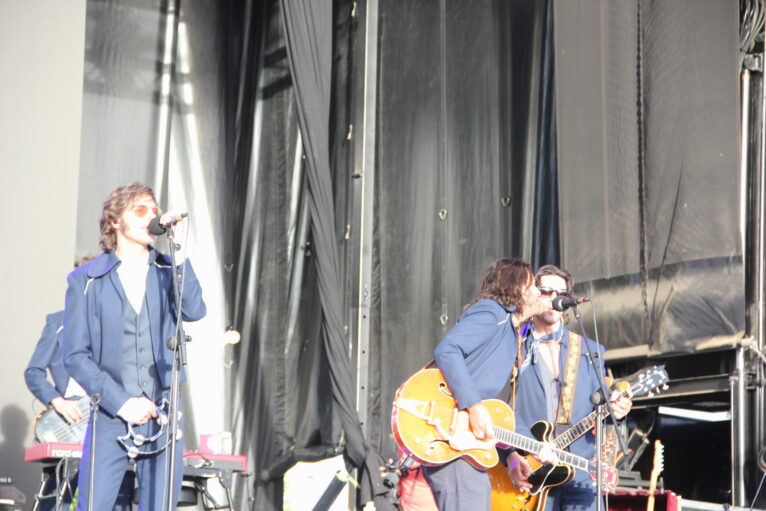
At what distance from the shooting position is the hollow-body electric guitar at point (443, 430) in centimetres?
470

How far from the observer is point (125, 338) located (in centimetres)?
438

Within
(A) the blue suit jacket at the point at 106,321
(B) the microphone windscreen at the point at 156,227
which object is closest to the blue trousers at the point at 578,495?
(A) the blue suit jacket at the point at 106,321

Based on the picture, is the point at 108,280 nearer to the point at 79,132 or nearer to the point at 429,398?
the point at 429,398

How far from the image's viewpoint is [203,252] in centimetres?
805

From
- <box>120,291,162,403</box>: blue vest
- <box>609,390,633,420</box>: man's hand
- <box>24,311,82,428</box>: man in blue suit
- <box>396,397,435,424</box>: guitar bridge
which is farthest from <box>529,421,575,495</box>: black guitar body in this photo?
<box>24,311,82,428</box>: man in blue suit

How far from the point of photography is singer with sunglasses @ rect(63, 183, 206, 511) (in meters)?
4.21

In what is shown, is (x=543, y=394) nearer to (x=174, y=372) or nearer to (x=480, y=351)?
(x=480, y=351)

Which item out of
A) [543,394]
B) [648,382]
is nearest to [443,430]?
[543,394]

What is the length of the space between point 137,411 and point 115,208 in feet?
2.86

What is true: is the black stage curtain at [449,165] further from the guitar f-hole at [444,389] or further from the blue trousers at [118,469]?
the blue trousers at [118,469]

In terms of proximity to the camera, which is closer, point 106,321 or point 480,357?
point 106,321

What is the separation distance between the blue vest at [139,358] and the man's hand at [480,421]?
1338mm

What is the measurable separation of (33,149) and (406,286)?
8.87 feet

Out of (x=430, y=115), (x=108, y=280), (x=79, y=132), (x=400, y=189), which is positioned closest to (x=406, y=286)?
(x=400, y=189)
